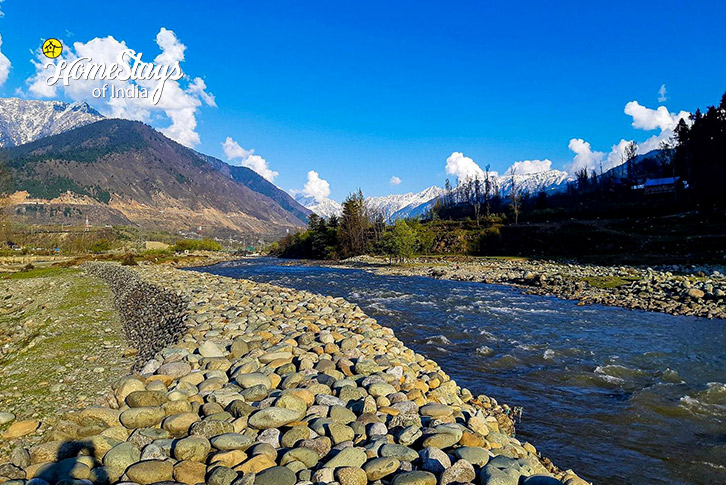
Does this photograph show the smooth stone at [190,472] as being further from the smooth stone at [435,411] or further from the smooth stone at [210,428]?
the smooth stone at [435,411]

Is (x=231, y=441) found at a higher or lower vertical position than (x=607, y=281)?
higher

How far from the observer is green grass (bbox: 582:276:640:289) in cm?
2343

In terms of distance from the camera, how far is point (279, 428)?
4957 mm

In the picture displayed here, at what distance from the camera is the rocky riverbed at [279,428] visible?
3930mm

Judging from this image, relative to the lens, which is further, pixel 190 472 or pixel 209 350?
pixel 209 350

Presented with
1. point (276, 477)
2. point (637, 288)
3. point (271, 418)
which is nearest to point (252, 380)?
point (271, 418)

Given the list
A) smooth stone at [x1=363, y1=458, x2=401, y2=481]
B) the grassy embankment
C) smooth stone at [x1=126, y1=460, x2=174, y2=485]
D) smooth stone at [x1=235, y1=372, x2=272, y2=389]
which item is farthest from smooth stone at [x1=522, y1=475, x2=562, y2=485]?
the grassy embankment

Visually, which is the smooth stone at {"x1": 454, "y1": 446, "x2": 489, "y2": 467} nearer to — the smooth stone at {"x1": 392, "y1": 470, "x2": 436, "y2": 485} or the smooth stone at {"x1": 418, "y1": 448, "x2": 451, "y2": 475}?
the smooth stone at {"x1": 418, "y1": 448, "x2": 451, "y2": 475}

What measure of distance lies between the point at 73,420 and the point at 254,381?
7.45 ft

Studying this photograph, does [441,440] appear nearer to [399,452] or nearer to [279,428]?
[399,452]

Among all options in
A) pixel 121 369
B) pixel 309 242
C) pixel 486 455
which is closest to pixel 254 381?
pixel 121 369

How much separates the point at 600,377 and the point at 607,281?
18427 mm

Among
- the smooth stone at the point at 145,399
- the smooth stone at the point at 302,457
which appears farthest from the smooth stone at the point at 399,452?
the smooth stone at the point at 145,399

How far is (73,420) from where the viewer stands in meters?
4.92
